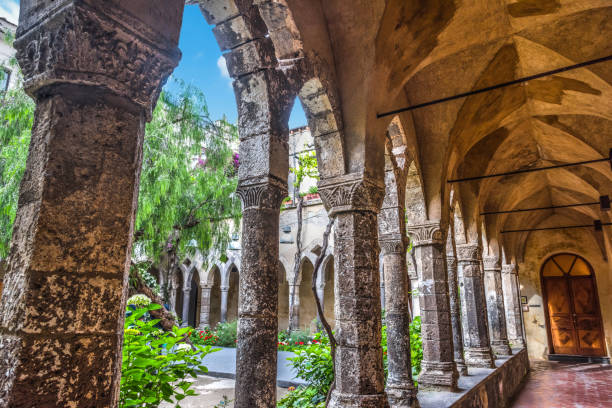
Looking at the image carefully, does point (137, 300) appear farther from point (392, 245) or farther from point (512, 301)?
point (512, 301)

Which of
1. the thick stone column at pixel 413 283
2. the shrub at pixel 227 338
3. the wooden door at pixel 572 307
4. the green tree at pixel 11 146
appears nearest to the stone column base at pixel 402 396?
the green tree at pixel 11 146

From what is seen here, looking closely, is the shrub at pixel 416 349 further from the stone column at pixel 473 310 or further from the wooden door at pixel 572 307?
the wooden door at pixel 572 307

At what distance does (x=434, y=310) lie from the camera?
18.2ft

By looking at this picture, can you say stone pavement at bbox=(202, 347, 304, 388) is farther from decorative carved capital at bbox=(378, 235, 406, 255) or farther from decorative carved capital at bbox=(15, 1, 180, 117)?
decorative carved capital at bbox=(15, 1, 180, 117)

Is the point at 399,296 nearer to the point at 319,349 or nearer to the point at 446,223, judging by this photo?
the point at 319,349

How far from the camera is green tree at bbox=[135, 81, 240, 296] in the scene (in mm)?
6824

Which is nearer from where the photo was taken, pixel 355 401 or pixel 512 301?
pixel 355 401

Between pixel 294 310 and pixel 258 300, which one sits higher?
pixel 258 300

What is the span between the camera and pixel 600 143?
7.64 meters

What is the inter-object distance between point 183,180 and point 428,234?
13.9 feet

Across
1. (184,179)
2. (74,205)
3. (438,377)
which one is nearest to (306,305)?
(184,179)

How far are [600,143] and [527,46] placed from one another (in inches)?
133

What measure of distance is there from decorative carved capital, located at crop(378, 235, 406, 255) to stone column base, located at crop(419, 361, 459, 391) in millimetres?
1665

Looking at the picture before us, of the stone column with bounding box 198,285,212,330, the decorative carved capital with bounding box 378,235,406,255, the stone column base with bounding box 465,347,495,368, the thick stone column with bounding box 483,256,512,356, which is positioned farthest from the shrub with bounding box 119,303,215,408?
the stone column with bounding box 198,285,212,330
